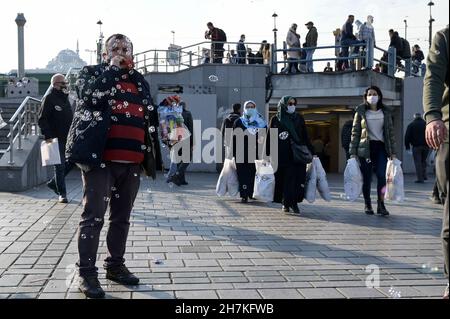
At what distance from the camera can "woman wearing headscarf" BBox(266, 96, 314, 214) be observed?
833cm

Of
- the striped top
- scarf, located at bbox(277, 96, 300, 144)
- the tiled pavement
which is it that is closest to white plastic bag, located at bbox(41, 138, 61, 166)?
the tiled pavement

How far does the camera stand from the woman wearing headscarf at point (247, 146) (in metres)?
9.41

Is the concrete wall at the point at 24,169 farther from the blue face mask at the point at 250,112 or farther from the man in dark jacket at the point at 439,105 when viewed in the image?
the man in dark jacket at the point at 439,105

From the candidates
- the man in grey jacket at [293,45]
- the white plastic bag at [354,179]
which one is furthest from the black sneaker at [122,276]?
the man in grey jacket at [293,45]

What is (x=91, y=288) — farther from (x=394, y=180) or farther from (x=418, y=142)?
(x=418, y=142)

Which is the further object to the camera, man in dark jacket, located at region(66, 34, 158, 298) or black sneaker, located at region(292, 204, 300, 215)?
black sneaker, located at region(292, 204, 300, 215)

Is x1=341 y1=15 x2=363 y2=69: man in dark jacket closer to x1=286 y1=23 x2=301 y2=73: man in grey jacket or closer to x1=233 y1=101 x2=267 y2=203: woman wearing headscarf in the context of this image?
x1=286 y1=23 x2=301 y2=73: man in grey jacket

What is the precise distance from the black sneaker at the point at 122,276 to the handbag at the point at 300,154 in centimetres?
431

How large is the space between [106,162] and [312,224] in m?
3.90

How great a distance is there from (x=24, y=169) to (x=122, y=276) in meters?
6.62

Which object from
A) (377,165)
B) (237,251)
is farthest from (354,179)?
(237,251)

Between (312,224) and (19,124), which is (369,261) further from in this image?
(19,124)

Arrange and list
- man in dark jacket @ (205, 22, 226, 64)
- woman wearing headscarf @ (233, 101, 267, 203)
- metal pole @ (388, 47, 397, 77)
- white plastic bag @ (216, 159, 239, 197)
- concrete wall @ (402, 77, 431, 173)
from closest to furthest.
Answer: woman wearing headscarf @ (233, 101, 267, 203) → white plastic bag @ (216, 159, 239, 197) → metal pole @ (388, 47, 397, 77) → man in dark jacket @ (205, 22, 226, 64) → concrete wall @ (402, 77, 431, 173)

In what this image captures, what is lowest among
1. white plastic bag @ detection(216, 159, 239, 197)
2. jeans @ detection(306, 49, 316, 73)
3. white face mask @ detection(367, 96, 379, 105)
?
white plastic bag @ detection(216, 159, 239, 197)
